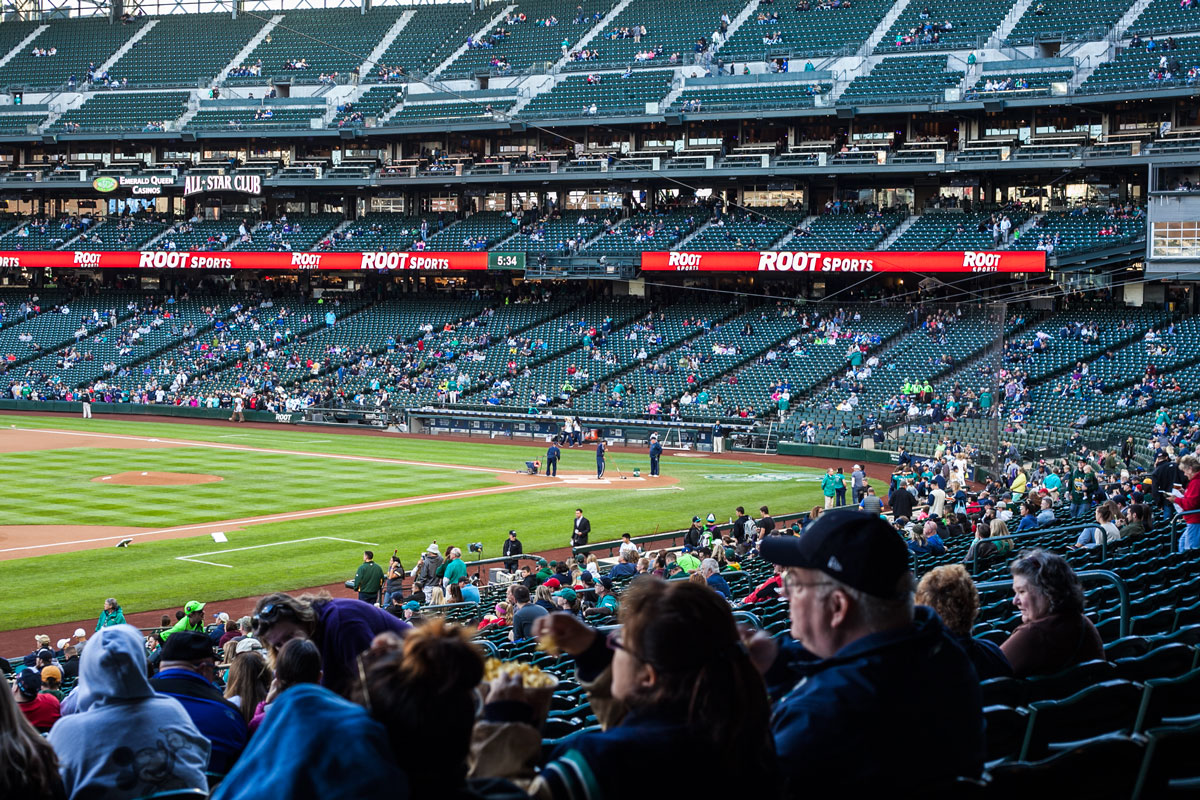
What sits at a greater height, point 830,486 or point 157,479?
point 830,486


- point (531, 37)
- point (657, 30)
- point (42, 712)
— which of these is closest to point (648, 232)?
point (657, 30)

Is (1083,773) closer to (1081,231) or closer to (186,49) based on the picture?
(1081,231)

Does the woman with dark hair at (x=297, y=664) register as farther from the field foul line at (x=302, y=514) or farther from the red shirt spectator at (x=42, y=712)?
the field foul line at (x=302, y=514)

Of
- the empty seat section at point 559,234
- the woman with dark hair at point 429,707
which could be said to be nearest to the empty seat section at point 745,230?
the empty seat section at point 559,234

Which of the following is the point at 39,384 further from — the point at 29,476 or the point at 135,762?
the point at 135,762

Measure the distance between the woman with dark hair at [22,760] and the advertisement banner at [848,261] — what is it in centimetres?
5147

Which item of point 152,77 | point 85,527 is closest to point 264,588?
point 85,527

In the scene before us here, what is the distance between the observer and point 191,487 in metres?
36.8

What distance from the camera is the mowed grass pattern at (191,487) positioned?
105ft

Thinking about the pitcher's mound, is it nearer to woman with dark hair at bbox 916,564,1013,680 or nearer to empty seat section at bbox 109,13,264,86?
woman with dark hair at bbox 916,564,1013,680

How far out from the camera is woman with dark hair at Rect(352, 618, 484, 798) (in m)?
3.08

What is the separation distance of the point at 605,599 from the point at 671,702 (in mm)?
12661

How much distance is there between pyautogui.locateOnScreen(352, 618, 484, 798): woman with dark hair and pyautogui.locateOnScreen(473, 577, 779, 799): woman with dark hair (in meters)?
0.29

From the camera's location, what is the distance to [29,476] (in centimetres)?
3862
